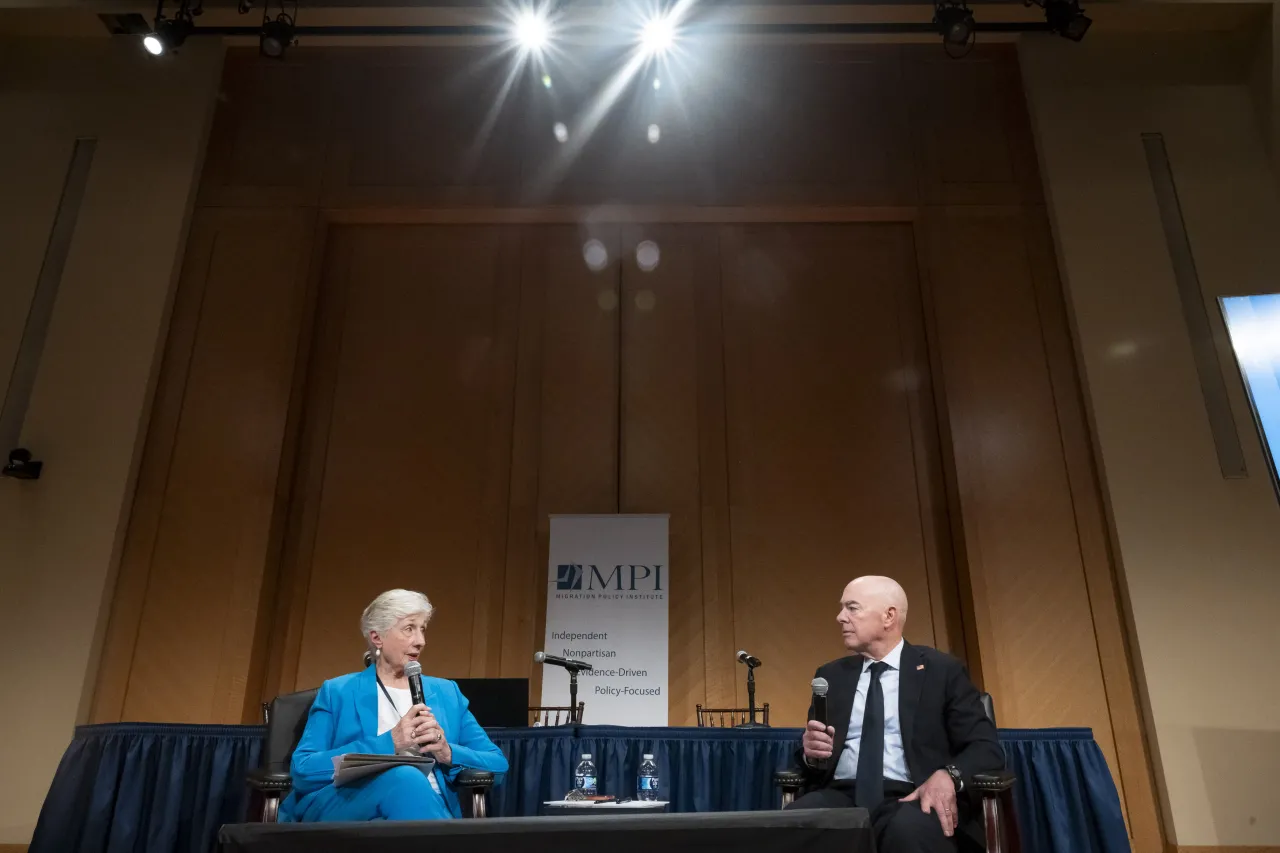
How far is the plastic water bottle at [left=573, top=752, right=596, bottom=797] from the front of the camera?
322cm

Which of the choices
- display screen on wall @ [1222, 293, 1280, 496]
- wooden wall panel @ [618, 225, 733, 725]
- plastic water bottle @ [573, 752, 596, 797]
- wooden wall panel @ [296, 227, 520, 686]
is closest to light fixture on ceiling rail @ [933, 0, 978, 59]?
wooden wall panel @ [618, 225, 733, 725]

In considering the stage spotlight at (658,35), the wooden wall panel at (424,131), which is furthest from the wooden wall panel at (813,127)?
the wooden wall panel at (424,131)

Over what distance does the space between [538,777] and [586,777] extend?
19cm

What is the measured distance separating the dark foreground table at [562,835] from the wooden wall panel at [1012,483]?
3590 mm

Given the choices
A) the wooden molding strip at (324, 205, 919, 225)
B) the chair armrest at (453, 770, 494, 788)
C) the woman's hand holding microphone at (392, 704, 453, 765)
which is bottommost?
the chair armrest at (453, 770, 494, 788)

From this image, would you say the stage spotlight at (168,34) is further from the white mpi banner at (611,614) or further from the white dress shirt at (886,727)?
the white dress shirt at (886,727)

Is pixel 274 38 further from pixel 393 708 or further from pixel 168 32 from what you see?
pixel 393 708

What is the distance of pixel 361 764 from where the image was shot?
2.34m

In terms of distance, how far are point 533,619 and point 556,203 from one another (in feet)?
8.69

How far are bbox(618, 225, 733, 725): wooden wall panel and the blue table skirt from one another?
170cm

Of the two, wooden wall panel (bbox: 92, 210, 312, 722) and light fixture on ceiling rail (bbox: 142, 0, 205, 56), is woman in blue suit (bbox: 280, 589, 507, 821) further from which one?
light fixture on ceiling rail (bbox: 142, 0, 205, 56)

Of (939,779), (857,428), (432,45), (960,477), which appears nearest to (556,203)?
(432,45)

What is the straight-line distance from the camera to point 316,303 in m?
5.86

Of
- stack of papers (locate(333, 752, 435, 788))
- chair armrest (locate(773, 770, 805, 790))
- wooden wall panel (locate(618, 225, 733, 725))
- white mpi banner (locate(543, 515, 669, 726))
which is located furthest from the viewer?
wooden wall panel (locate(618, 225, 733, 725))
